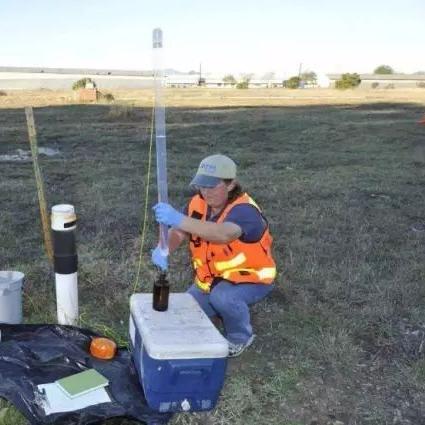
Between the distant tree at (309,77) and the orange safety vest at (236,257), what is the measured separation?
238 feet

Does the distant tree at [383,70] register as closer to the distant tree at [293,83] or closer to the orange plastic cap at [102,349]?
the distant tree at [293,83]

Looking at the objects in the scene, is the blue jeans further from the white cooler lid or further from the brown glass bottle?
the brown glass bottle

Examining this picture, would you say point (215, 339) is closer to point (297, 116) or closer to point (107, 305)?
point (107, 305)

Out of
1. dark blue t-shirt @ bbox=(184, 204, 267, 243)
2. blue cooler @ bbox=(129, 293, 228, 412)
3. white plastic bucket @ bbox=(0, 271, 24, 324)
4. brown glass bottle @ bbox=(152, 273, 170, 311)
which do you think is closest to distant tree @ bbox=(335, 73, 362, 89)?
dark blue t-shirt @ bbox=(184, 204, 267, 243)

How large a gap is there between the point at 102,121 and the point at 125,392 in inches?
644

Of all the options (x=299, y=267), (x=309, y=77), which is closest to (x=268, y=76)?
(x=309, y=77)

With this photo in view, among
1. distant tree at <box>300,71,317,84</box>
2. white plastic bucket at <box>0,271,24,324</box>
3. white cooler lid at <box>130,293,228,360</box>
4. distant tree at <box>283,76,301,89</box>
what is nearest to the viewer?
white cooler lid at <box>130,293,228,360</box>

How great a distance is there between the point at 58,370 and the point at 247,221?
51.7 inches

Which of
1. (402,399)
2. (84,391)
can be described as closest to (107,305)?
(84,391)

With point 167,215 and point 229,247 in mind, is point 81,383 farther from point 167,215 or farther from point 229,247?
point 229,247

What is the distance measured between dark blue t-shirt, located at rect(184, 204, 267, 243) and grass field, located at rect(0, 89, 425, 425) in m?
0.78

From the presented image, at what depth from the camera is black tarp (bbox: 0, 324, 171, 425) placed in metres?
2.52

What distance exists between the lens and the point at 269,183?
8164mm

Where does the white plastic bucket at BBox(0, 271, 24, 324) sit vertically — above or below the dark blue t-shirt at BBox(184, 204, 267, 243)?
below
